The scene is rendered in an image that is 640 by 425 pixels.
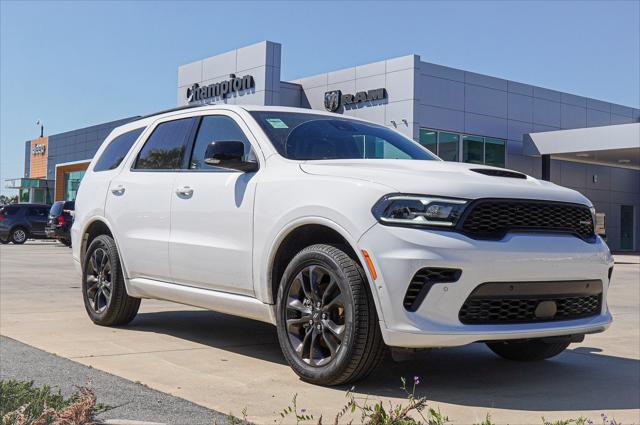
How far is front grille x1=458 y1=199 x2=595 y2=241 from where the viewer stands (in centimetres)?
422

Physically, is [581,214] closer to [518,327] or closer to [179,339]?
[518,327]

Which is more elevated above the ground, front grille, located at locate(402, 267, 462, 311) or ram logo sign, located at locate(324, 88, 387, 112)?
ram logo sign, located at locate(324, 88, 387, 112)

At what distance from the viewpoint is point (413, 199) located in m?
4.19

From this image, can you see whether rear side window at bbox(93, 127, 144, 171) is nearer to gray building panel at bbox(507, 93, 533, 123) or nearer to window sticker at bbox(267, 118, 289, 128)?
window sticker at bbox(267, 118, 289, 128)

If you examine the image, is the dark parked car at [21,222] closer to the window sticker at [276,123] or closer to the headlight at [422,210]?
the window sticker at [276,123]

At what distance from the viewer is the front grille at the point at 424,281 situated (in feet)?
13.5

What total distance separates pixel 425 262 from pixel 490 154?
29278mm

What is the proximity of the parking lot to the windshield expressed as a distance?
1.49 meters

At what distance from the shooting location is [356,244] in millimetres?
4270

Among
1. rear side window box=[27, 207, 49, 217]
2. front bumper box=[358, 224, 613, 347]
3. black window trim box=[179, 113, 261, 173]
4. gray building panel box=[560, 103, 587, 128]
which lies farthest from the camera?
gray building panel box=[560, 103, 587, 128]

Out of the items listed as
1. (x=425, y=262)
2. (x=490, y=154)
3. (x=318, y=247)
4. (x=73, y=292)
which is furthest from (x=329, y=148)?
(x=490, y=154)

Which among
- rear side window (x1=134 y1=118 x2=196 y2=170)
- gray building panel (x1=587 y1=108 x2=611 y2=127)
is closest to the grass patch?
rear side window (x1=134 y1=118 x2=196 y2=170)

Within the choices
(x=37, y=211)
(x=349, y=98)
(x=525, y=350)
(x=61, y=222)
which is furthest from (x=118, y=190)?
(x=37, y=211)

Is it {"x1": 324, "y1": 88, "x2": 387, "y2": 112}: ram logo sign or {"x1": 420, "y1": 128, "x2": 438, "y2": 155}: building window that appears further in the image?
{"x1": 420, "y1": 128, "x2": 438, "y2": 155}: building window
